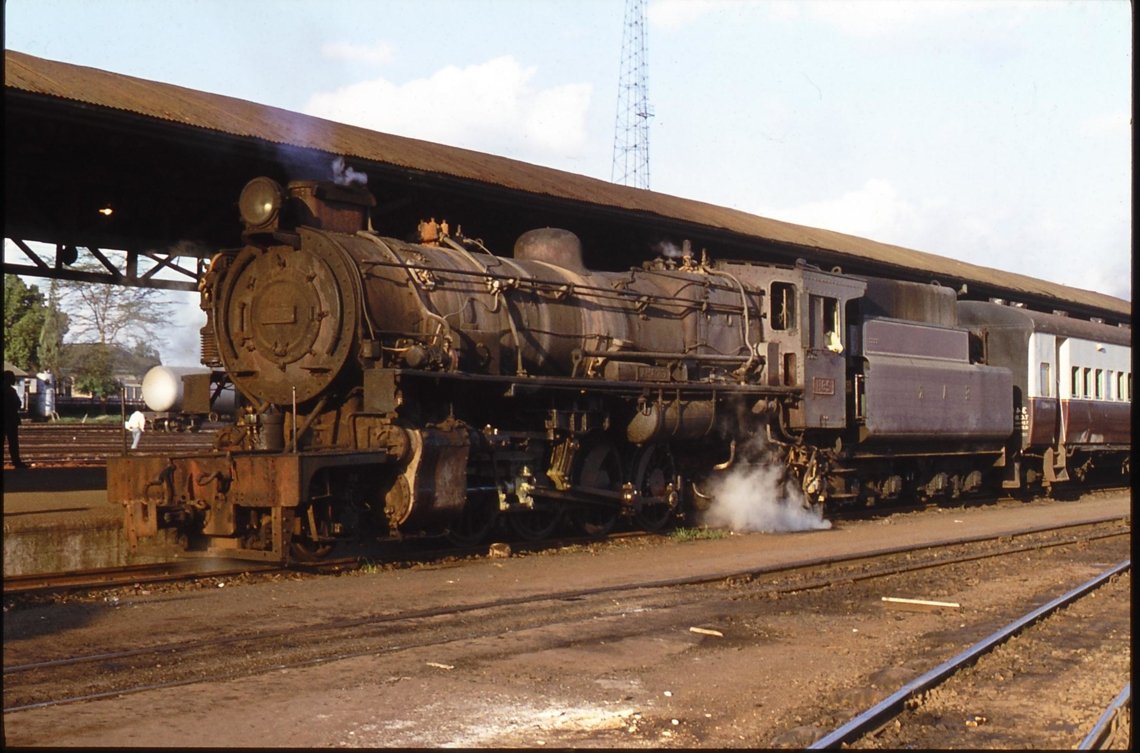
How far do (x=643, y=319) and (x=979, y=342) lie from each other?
10042 mm

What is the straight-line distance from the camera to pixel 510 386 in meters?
12.5

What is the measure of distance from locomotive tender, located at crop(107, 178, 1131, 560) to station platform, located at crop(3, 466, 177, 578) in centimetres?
128

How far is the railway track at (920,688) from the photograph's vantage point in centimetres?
564

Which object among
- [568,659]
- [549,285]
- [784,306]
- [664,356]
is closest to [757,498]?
[784,306]

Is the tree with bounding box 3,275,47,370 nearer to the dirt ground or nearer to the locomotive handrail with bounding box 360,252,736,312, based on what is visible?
the locomotive handrail with bounding box 360,252,736,312

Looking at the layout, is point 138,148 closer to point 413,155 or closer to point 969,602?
point 413,155

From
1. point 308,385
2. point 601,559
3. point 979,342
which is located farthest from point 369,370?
point 979,342

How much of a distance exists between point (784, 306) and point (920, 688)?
1026 cm

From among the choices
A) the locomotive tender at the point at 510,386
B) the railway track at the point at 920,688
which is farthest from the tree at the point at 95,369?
the railway track at the point at 920,688

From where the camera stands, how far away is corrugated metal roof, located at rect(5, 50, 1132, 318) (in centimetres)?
1177

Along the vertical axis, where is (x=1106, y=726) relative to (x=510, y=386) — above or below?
below

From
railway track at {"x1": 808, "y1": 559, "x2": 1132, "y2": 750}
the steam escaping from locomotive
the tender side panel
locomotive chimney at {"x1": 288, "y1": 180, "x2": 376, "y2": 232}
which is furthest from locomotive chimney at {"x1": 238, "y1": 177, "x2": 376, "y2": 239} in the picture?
the tender side panel

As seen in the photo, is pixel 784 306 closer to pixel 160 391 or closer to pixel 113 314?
pixel 160 391

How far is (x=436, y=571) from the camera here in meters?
11.5
